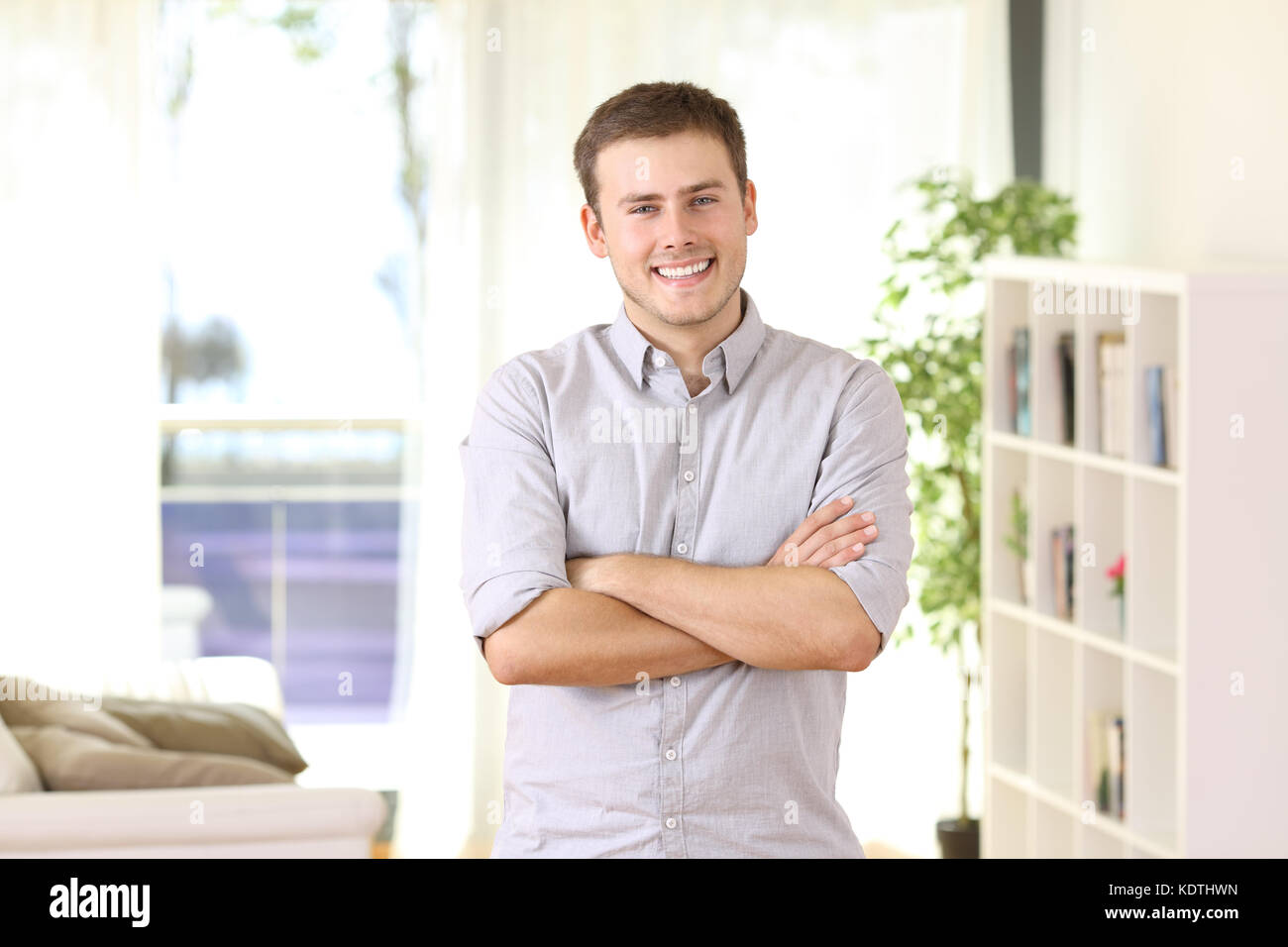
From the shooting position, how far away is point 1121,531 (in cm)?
323

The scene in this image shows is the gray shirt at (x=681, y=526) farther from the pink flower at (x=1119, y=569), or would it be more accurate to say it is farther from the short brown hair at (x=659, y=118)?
the pink flower at (x=1119, y=569)

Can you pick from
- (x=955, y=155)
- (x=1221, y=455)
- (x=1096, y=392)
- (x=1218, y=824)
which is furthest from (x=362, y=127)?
(x=1218, y=824)

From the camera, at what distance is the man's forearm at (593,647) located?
5.22ft

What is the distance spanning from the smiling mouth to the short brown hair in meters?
0.12

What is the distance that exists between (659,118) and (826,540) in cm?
52

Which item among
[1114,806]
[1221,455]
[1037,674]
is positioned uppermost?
[1221,455]

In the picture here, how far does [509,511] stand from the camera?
1.65 meters

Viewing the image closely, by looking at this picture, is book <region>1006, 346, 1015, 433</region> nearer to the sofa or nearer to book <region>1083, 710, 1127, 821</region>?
book <region>1083, 710, 1127, 821</region>

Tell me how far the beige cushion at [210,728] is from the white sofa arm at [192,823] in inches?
17.3

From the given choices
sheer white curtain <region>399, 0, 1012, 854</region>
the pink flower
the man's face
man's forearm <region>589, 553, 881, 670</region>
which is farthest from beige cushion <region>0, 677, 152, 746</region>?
the pink flower
